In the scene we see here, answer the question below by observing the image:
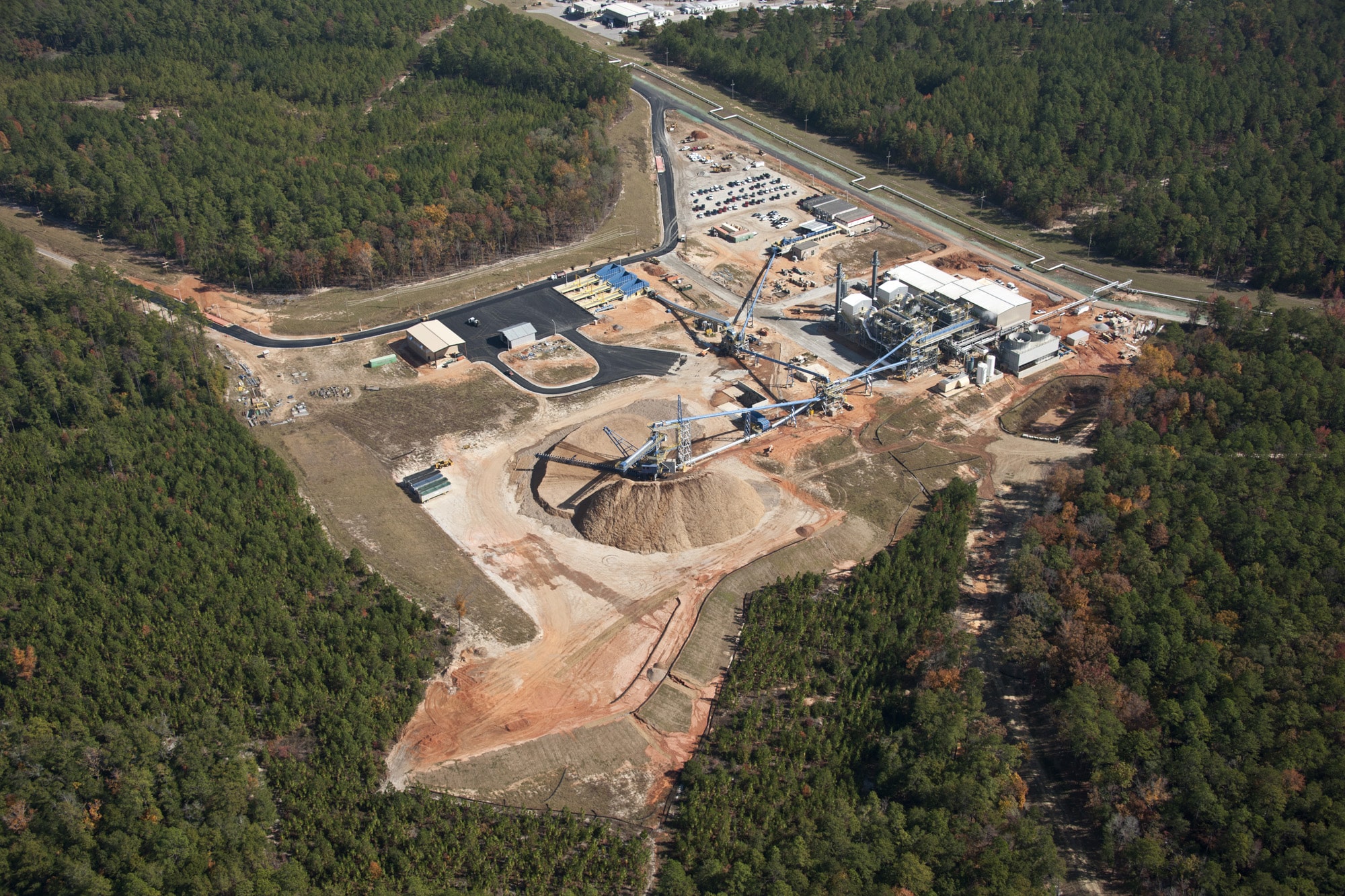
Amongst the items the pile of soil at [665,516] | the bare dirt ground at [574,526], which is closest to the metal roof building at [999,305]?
the bare dirt ground at [574,526]

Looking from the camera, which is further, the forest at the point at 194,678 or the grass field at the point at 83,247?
the grass field at the point at 83,247

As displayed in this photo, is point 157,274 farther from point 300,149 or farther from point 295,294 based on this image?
point 300,149

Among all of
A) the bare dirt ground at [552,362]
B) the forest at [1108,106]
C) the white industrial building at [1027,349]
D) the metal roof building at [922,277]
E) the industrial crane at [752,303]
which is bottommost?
the bare dirt ground at [552,362]

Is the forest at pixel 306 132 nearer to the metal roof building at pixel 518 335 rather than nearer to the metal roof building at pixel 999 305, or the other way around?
the metal roof building at pixel 518 335

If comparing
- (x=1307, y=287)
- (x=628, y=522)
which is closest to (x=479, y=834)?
(x=628, y=522)

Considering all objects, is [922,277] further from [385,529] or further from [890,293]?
[385,529]

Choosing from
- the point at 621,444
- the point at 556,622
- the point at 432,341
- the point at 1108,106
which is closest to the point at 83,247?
the point at 432,341
